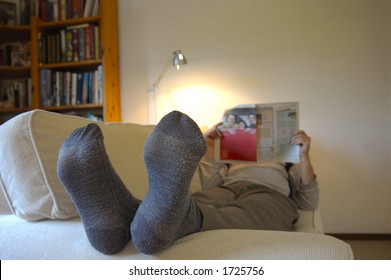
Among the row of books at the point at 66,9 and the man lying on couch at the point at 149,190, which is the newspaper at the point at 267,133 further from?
the row of books at the point at 66,9

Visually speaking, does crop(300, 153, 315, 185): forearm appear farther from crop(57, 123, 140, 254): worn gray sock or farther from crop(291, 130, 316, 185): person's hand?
crop(57, 123, 140, 254): worn gray sock

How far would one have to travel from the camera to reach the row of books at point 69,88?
1.67m

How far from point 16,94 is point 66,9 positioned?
54cm

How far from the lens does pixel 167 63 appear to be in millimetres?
1709

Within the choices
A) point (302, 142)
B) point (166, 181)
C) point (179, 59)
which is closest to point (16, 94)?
point (179, 59)

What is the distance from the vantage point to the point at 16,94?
172 cm

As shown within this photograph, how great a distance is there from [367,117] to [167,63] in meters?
1.05

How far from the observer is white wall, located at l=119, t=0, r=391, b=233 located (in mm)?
1494

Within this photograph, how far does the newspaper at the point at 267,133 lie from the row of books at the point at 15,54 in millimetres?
1284

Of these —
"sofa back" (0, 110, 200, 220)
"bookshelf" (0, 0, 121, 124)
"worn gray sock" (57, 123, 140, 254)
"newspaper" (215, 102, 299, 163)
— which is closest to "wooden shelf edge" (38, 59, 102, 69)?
"bookshelf" (0, 0, 121, 124)

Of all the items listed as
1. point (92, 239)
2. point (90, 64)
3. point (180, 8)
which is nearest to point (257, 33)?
point (180, 8)

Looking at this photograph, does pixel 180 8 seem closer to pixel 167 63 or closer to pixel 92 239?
pixel 167 63

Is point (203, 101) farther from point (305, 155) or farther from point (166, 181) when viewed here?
point (166, 181)

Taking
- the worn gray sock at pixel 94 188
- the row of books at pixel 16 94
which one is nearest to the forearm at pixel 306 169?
the worn gray sock at pixel 94 188
